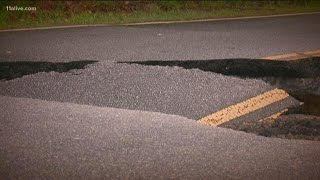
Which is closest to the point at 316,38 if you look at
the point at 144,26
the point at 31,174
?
the point at 144,26

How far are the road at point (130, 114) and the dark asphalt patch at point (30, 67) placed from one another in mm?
30

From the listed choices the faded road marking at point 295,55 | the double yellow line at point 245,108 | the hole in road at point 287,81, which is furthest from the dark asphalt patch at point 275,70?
the double yellow line at point 245,108

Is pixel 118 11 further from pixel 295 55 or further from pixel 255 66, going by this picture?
pixel 255 66

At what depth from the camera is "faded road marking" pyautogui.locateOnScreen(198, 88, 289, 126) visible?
429 cm

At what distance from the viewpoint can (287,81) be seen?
559 centimetres

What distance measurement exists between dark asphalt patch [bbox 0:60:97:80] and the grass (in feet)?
13.6

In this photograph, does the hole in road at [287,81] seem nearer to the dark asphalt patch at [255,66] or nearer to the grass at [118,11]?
the dark asphalt patch at [255,66]

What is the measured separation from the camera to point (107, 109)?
4.46m

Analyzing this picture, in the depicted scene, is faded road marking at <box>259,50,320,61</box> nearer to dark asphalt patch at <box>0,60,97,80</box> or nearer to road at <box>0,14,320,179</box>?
road at <box>0,14,320,179</box>

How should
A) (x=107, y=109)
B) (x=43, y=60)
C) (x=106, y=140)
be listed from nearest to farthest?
(x=106, y=140) < (x=107, y=109) < (x=43, y=60)

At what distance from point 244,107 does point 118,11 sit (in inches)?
348

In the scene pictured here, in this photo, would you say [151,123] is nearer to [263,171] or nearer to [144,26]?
[263,171]

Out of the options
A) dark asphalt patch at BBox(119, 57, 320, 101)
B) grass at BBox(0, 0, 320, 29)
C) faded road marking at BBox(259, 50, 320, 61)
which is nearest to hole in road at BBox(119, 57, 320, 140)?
dark asphalt patch at BBox(119, 57, 320, 101)

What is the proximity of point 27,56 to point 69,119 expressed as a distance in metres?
2.83
